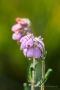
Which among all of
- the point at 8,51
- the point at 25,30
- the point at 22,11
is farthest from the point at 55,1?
the point at 25,30

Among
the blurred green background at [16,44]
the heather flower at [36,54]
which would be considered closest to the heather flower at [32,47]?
the heather flower at [36,54]

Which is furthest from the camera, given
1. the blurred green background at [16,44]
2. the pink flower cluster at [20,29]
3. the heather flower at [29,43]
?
the blurred green background at [16,44]

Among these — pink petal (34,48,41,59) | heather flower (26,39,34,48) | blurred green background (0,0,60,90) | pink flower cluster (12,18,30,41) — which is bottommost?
pink petal (34,48,41,59)

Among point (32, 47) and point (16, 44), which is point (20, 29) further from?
point (16, 44)

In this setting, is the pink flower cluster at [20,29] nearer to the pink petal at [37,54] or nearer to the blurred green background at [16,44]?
the pink petal at [37,54]

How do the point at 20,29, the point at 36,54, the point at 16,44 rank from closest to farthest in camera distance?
the point at 36,54, the point at 20,29, the point at 16,44

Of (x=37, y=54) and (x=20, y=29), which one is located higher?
(x=20, y=29)

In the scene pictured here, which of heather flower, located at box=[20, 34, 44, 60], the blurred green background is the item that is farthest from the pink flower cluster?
the blurred green background

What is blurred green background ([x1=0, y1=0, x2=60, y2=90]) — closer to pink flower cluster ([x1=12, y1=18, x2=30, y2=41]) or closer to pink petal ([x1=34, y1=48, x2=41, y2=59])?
pink flower cluster ([x1=12, y1=18, x2=30, y2=41])

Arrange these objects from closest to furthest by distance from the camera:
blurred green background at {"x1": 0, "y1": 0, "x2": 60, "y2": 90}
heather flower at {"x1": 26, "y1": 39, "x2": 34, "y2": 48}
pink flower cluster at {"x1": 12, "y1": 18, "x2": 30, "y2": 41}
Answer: heather flower at {"x1": 26, "y1": 39, "x2": 34, "y2": 48} < pink flower cluster at {"x1": 12, "y1": 18, "x2": 30, "y2": 41} < blurred green background at {"x1": 0, "y1": 0, "x2": 60, "y2": 90}

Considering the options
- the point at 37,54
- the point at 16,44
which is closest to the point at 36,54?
the point at 37,54
